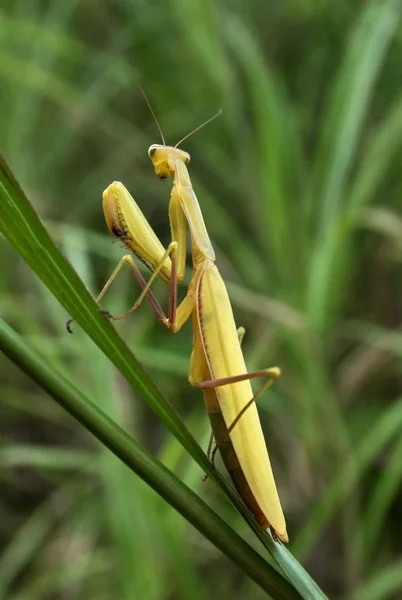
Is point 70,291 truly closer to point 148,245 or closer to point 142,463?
point 142,463

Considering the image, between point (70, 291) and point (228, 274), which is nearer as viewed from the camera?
point (70, 291)

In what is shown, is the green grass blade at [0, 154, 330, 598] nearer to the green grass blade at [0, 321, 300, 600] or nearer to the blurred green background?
the green grass blade at [0, 321, 300, 600]

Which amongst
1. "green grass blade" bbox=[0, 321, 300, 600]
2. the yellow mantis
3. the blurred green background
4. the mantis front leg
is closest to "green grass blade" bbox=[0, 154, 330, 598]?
"green grass blade" bbox=[0, 321, 300, 600]

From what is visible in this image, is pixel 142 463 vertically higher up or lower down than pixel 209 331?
lower down

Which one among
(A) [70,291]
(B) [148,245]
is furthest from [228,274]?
(A) [70,291]

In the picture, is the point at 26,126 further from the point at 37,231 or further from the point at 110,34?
the point at 37,231

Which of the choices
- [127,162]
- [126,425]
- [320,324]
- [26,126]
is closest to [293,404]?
[320,324]

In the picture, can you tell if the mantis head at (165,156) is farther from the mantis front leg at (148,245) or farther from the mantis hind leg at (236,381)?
the mantis hind leg at (236,381)

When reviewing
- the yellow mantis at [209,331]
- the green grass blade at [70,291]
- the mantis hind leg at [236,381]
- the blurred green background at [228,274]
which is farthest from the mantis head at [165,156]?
the green grass blade at [70,291]
